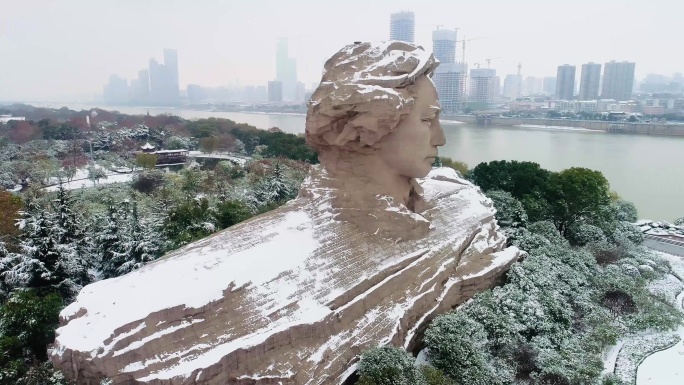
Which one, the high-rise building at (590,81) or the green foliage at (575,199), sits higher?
the high-rise building at (590,81)

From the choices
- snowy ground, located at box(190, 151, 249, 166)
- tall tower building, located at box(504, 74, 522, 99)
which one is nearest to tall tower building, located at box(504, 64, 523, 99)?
Result: tall tower building, located at box(504, 74, 522, 99)

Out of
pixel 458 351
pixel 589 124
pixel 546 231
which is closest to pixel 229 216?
pixel 458 351

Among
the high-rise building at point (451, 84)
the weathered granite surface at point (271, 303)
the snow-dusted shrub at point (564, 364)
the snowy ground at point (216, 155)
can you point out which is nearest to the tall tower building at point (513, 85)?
the high-rise building at point (451, 84)

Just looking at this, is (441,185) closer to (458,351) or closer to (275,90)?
(458,351)

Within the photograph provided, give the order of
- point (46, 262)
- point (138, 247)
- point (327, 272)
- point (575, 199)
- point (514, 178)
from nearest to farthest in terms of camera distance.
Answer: point (327, 272), point (46, 262), point (138, 247), point (575, 199), point (514, 178)

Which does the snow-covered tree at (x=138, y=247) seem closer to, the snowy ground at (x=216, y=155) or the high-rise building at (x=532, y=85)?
the snowy ground at (x=216, y=155)

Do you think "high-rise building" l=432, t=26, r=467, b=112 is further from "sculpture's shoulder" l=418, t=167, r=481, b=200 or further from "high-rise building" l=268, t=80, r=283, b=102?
"sculpture's shoulder" l=418, t=167, r=481, b=200
